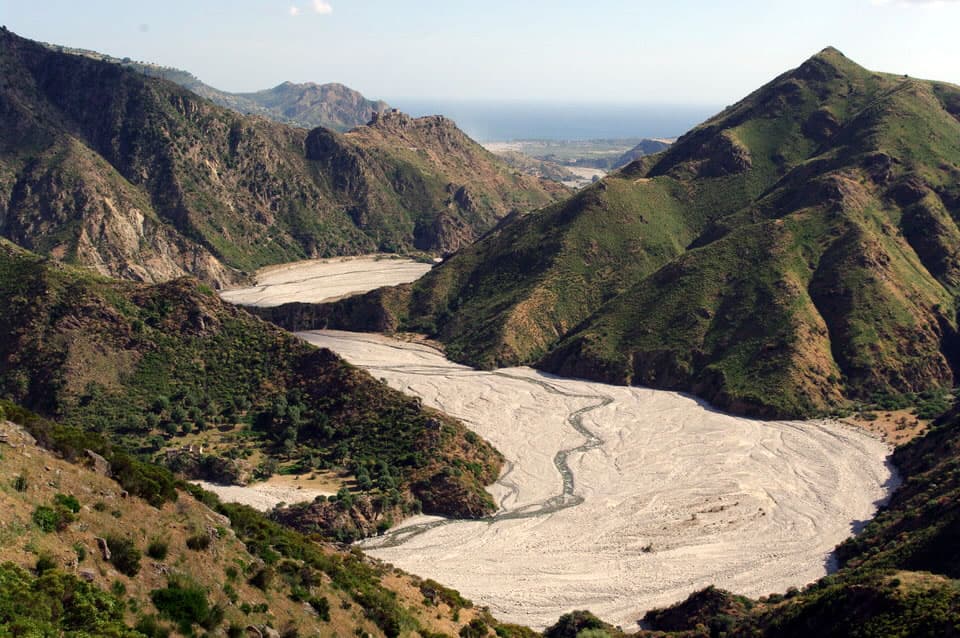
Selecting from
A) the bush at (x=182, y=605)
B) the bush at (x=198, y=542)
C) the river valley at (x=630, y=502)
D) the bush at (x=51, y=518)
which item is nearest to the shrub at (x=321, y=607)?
the bush at (x=198, y=542)

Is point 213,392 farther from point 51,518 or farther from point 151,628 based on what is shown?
point 151,628

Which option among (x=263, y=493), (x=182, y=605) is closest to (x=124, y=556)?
(x=182, y=605)

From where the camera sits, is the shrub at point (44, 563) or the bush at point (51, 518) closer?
the shrub at point (44, 563)

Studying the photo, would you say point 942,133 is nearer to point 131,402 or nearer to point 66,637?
point 131,402

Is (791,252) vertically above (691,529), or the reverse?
(791,252)

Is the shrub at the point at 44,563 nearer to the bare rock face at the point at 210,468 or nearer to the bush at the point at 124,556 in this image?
the bush at the point at 124,556

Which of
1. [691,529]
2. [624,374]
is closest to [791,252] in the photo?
[624,374]

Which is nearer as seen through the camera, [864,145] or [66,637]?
[66,637]
